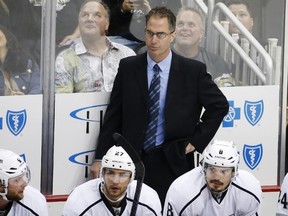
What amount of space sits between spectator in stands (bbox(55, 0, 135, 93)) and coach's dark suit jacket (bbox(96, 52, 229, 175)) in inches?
7.6

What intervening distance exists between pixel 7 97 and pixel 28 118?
0.22m

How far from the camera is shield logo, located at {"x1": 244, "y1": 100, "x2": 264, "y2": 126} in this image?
995 cm

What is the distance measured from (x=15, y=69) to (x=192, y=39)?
132 centimetres

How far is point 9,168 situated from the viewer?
816 centimetres

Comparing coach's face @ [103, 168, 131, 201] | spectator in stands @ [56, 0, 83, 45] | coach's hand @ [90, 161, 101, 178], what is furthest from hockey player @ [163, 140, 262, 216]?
spectator in stands @ [56, 0, 83, 45]

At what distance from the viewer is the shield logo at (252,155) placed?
9.99 m

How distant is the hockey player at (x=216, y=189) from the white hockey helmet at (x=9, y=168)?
95 cm

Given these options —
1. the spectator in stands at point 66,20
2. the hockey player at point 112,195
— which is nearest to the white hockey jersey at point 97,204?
the hockey player at point 112,195

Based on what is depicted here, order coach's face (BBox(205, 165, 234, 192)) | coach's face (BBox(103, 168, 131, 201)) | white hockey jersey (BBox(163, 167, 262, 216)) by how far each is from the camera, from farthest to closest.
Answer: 1. white hockey jersey (BBox(163, 167, 262, 216))
2. coach's face (BBox(205, 165, 234, 192))
3. coach's face (BBox(103, 168, 131, 201))

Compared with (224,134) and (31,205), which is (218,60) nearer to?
(224,134)

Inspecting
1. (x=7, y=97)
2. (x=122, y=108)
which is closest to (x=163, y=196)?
(x=122, y=108)

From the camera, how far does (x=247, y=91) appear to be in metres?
9.94

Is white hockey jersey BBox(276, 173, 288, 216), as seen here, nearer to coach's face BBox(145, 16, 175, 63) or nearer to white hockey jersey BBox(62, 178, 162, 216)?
white hockey jersey BBox(62, 178, 162, 216)

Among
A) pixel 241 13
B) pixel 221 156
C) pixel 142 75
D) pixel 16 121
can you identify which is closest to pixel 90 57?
pixel 142 75
